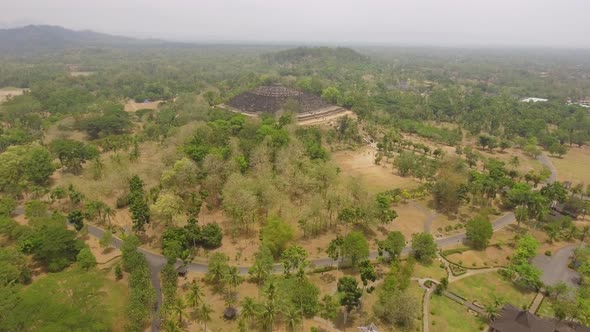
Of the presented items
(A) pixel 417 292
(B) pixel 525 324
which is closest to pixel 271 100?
(A) pixel 417 292

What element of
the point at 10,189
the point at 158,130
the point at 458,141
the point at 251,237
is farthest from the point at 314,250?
the point at 458,141

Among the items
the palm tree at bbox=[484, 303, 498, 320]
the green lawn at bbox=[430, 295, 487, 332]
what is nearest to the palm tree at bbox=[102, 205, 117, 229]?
the green lawn at bbox=[430, 295, 487, 332]

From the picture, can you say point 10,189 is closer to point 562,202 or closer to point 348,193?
point 348,193

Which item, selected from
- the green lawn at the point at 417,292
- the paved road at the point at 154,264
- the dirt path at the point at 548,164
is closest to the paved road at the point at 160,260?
the paved road at the point at 154,264

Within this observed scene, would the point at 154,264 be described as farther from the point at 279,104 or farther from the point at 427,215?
the point at 279,104

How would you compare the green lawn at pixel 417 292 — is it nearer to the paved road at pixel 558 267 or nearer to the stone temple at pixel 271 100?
the paved road at pixel 558 267
